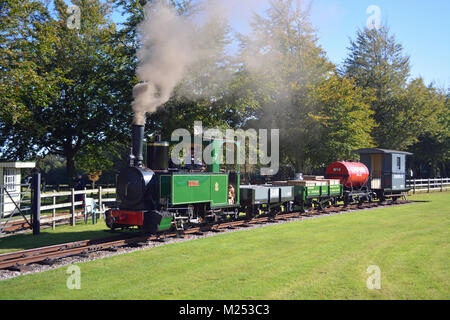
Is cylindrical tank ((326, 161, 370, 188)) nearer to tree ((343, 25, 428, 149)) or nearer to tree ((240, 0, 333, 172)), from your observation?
tree ((240, 0, 333, 172))

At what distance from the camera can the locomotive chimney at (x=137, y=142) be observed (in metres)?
11.2

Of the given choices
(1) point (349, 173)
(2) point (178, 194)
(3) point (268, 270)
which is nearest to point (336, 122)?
(1) point (349, 173)

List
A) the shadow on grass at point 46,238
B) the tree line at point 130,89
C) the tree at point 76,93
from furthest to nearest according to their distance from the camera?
1. the tree at point 76,93
2. the tree line at point 130,89
3. the shadow on grass at point 46,238

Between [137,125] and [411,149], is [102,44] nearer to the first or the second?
[137,125]

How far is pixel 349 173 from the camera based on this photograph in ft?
72.8

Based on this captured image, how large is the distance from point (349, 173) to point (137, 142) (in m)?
14.4

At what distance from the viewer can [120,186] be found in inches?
466

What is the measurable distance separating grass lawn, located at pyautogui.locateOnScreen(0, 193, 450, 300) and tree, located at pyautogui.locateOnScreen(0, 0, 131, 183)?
15.2 m

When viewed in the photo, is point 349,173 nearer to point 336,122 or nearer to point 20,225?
point 336,122

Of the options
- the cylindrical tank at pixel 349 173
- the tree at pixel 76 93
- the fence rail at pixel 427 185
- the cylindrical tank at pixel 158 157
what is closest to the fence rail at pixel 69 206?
the cylindrical tank at pixel 158 157

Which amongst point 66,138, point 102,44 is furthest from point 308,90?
point 66,138

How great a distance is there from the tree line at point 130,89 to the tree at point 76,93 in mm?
71

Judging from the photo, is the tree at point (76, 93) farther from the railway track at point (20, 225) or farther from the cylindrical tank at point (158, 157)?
the cylindrical tank at point (158, 157)
